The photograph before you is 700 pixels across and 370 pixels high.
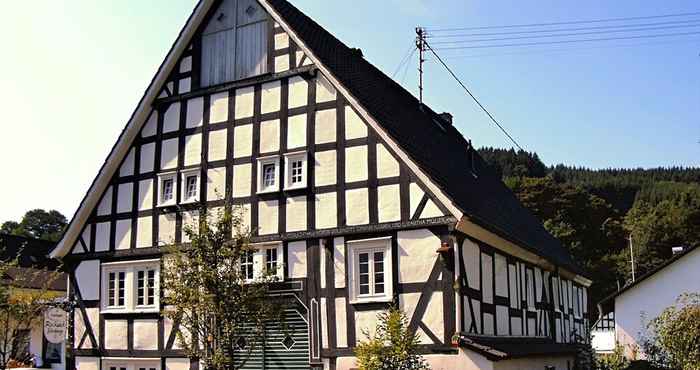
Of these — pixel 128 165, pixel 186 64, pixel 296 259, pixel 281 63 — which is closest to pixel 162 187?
pixel 128 165

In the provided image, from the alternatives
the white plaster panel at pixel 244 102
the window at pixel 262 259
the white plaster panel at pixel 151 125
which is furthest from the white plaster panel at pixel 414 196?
the white plaster panel at pixel 151 125

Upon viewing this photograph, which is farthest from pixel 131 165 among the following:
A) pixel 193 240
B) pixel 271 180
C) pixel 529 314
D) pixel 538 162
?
pixel 538 162

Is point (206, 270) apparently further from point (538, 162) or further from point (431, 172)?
point (538, 162)

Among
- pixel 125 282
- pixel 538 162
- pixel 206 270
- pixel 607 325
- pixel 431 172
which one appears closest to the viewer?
pixel 206 270

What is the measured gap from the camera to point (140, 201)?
24.8 m

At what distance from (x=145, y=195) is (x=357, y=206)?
7.33 m

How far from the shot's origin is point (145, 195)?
24.8m

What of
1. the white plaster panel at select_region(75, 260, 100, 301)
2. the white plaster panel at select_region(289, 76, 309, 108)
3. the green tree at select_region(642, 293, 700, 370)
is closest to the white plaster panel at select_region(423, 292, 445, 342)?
the white plaster panel at select_region(289, 76, 309, 108)

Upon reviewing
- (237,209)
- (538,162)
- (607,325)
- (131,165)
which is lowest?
(607,325)

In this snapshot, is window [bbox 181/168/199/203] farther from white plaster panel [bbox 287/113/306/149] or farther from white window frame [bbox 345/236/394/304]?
white window frame [bbox 345/236/394/304]

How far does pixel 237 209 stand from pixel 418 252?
5652 mm

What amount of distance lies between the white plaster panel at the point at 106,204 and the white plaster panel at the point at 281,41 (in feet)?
23.0

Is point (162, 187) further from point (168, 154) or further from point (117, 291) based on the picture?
point (117, 291)

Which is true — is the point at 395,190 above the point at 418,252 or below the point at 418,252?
above
